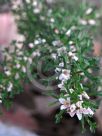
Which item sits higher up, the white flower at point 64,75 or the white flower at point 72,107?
the white flower at point 64,75

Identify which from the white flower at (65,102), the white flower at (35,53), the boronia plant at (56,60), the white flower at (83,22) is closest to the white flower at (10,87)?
the boronia plant at (56,60)

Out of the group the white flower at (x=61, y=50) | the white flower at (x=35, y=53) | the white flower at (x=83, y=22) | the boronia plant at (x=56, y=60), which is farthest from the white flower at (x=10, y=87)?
the white flower at (x=83, y=22)

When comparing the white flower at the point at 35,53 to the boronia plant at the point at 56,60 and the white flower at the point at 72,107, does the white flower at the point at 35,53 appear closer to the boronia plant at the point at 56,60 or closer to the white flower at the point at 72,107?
the boronia plant at the point at 56,60

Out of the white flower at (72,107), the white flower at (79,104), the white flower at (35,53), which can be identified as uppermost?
the white flower at (35,53)

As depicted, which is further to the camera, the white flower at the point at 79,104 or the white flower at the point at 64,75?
the white flower at the point at 64,75

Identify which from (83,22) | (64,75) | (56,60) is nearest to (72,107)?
(64,75)

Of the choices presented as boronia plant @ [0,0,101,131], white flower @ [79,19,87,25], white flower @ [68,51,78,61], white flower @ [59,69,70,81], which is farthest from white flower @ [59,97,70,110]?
white flower @ [79,19,87,25]

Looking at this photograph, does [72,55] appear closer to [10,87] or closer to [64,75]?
[64,75]

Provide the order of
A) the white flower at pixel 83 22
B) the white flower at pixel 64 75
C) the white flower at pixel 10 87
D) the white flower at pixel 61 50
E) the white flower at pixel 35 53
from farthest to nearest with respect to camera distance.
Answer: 1. the white flower at pixel 83 22
2. the white flower at pixel 35 53
3. the white flower at pixel 10 87
4. the white flower at pixel 61 50
5. the white flower at pixel 64 75

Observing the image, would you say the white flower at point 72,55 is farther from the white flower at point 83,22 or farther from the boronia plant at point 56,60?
the white flower at point 83,22

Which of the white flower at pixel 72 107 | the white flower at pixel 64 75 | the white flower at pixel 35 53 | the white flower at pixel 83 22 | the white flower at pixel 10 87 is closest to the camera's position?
the white flower at pixel 72 107
